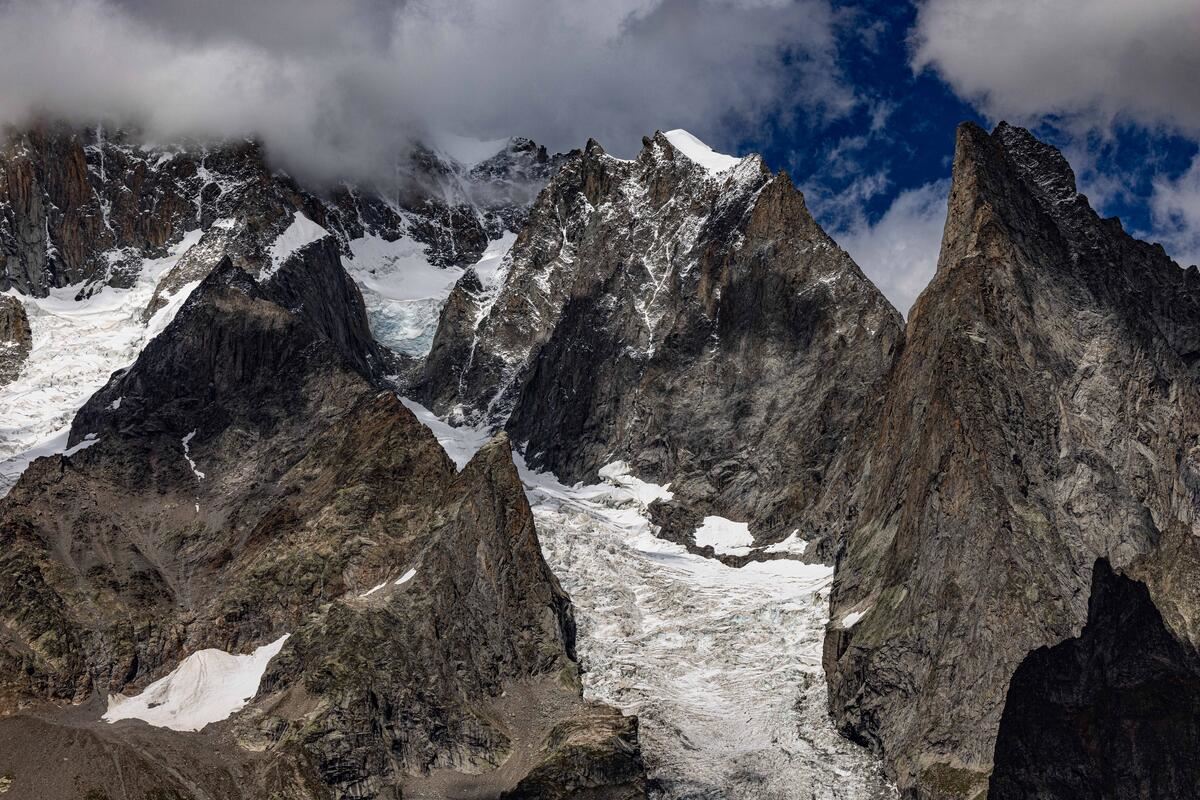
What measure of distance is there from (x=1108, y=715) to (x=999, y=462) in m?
26.4

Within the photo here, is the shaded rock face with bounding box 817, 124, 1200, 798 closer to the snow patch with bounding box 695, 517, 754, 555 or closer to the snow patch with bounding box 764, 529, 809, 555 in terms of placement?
the snow patch with bounding box 764, 529, 809, 555

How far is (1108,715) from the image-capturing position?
9600 cm

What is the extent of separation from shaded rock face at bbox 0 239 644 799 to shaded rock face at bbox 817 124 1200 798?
22.5 m

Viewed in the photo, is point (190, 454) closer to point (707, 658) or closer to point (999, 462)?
point (707, 658)

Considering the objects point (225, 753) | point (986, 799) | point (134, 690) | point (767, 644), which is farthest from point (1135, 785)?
point (134, 690)

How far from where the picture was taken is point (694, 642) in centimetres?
13338

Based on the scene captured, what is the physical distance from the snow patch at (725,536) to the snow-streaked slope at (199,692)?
49737mm

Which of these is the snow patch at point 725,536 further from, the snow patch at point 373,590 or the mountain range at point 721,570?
the snow patch at point 373,590

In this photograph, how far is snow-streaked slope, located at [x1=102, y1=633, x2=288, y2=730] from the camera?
12250cm

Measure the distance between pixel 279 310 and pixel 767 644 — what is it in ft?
304

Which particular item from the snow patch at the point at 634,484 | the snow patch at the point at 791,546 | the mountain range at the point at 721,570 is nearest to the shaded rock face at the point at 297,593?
the mountain range at the point at 721,570

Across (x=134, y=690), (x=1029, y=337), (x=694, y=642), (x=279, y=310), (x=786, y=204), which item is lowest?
(x=134, y=690)

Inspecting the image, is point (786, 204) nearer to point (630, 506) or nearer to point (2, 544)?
point (630, 506)

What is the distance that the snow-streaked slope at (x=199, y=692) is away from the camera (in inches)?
4823
